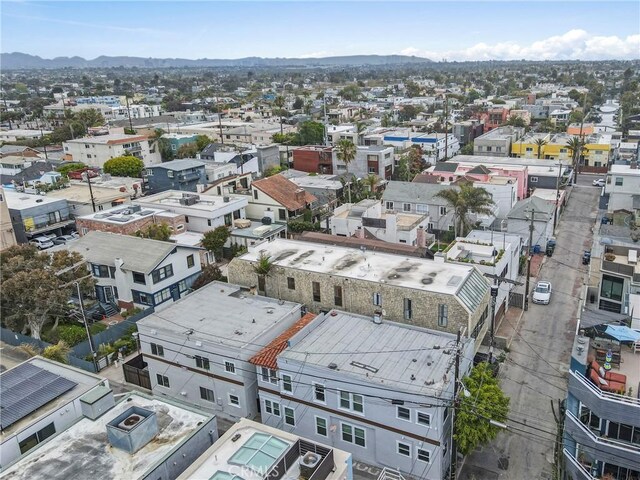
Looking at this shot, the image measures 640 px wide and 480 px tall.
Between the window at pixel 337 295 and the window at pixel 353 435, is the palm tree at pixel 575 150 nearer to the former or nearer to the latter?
the window at pixel 337 295

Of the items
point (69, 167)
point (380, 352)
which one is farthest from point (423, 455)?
point (69, 167)

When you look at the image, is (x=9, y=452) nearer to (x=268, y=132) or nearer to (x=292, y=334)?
(x=292, y=334)

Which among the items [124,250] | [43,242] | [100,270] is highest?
[124,250]

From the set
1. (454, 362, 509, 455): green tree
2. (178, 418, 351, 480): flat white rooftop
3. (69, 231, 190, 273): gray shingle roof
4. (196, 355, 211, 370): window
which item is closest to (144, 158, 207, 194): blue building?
(69, 231, 190, 273): gray shingle roof

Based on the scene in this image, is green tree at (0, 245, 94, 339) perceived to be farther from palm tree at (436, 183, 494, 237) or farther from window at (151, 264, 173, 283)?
palm tree at (436, 183, 494, 237)

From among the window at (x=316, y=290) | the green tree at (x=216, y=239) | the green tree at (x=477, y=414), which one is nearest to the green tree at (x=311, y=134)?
the green tree at (x=216, y=239)

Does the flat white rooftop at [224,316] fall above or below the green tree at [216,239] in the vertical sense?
above

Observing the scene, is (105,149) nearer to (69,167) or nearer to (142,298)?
(69,167)
